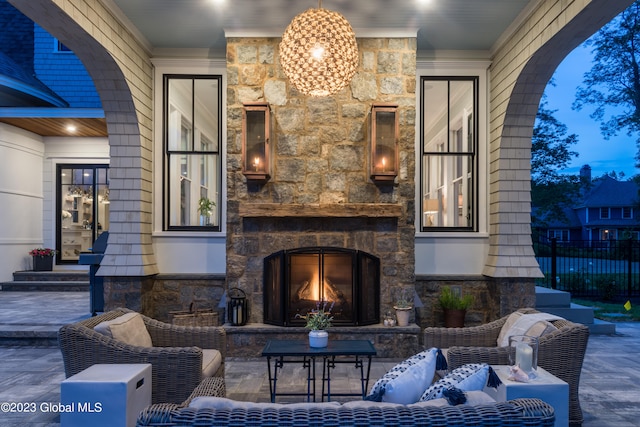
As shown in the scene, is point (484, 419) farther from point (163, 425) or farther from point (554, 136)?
point (554, 136)

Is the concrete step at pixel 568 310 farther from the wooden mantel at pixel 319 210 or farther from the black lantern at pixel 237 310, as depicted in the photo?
the black lantern at pixel 237 310

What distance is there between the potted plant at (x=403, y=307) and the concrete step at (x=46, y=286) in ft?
22.8

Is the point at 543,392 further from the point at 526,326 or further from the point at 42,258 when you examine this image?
the point at 42,258

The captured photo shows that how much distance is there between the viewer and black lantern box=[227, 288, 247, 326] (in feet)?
17.7

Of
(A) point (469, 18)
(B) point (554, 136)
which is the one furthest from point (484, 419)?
(B) point (554, 136)

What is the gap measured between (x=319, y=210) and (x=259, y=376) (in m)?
1.84

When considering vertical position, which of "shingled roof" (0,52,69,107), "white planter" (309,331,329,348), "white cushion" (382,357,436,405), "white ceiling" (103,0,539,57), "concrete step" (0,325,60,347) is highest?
"shingled roof" (0,52,69,107)

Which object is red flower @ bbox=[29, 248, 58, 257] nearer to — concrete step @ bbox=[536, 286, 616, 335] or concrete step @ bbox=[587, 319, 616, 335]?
concrete step @ bbox=[536, 286, 616, 335]

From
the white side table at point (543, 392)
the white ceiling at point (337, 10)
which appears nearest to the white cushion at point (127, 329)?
the white side table at point (543, 392)

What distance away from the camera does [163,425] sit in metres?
1.63

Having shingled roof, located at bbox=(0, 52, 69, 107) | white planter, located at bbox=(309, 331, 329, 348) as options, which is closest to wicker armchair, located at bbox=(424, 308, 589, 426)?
white planter, located at bbox=(309, 331, 329, 348)

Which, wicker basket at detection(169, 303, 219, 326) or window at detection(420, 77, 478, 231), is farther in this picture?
window at detection(420, 77, 478, 231)

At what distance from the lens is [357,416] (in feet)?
5.38

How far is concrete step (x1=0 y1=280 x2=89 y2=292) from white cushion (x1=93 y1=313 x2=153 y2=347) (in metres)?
6.87
